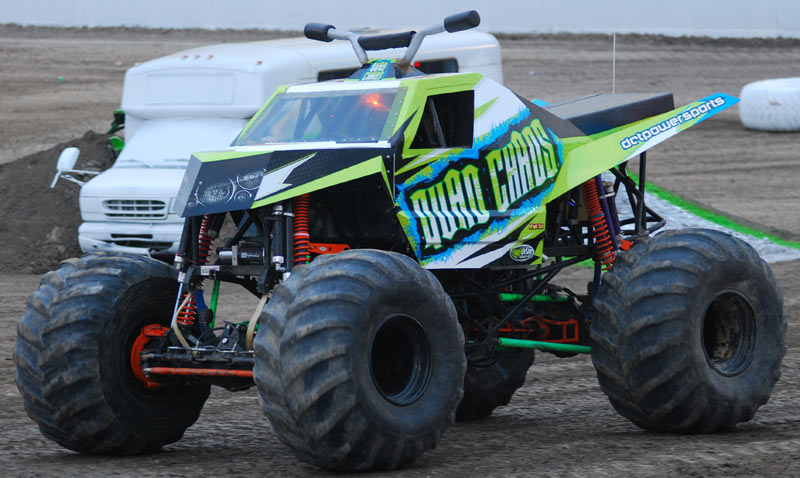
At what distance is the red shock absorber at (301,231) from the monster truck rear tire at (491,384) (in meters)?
2.24

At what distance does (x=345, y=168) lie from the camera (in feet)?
25.6

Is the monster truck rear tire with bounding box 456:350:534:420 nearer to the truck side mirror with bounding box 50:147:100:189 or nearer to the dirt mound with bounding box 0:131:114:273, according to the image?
the dirt mound with bounding box 0:131:114:273

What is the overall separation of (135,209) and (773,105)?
54.3ft

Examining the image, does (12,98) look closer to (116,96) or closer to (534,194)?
(116,96)

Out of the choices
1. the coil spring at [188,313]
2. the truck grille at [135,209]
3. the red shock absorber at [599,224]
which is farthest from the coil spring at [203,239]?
the truck grille at [135,209]

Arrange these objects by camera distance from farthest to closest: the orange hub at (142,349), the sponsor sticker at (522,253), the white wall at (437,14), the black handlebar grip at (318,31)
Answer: the white wall at (437,14) < the black handlebar grip at (318,31) < the sponsor sticker at (522,253) < the orange hub at (142,349)

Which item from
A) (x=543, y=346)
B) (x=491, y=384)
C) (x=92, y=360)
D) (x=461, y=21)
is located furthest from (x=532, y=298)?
(x=92, y=360)

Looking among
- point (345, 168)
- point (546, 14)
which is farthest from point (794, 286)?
point (546, 14)

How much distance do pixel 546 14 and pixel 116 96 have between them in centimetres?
1311

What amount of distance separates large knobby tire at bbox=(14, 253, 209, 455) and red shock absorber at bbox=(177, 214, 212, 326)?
0.81 feet

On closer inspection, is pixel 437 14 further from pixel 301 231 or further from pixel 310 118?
pixel 301 231

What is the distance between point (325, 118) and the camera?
8.52 meters

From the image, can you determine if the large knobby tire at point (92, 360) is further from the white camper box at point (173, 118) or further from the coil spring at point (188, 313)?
the white camper box at point (173, 118)

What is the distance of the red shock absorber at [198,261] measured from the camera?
812cm
